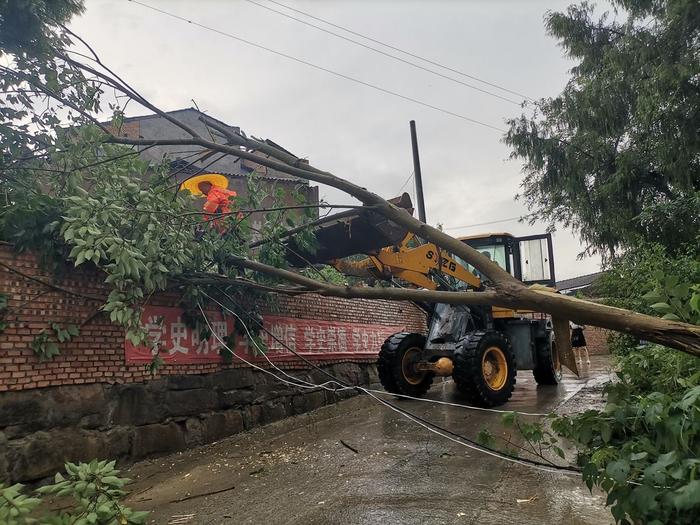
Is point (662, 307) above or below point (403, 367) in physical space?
above

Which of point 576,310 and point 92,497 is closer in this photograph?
point 92,497

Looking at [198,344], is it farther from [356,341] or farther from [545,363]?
[545,363]

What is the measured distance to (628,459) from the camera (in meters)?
2.43

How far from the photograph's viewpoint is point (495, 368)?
797cm

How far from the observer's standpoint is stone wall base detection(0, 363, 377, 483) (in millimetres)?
4773

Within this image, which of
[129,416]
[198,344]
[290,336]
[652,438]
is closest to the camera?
[652,438]

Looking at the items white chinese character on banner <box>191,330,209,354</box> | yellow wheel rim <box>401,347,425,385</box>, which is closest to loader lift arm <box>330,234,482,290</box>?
yellow wheel rim <box>401,347,425,385</box>

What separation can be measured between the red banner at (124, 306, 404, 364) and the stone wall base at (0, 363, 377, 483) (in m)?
0.30

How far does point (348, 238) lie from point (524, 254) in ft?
14.9

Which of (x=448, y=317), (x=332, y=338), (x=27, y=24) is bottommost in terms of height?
(x=332, y=338)

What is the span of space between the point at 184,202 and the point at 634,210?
12.4 meters

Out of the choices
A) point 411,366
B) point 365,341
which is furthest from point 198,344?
point 365,341

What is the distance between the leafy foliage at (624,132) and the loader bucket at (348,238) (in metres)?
7.42

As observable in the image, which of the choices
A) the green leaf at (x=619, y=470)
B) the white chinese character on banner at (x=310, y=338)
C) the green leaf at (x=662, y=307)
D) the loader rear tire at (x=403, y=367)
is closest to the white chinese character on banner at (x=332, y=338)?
the white chinese character on banner at (x=310, y=338)
